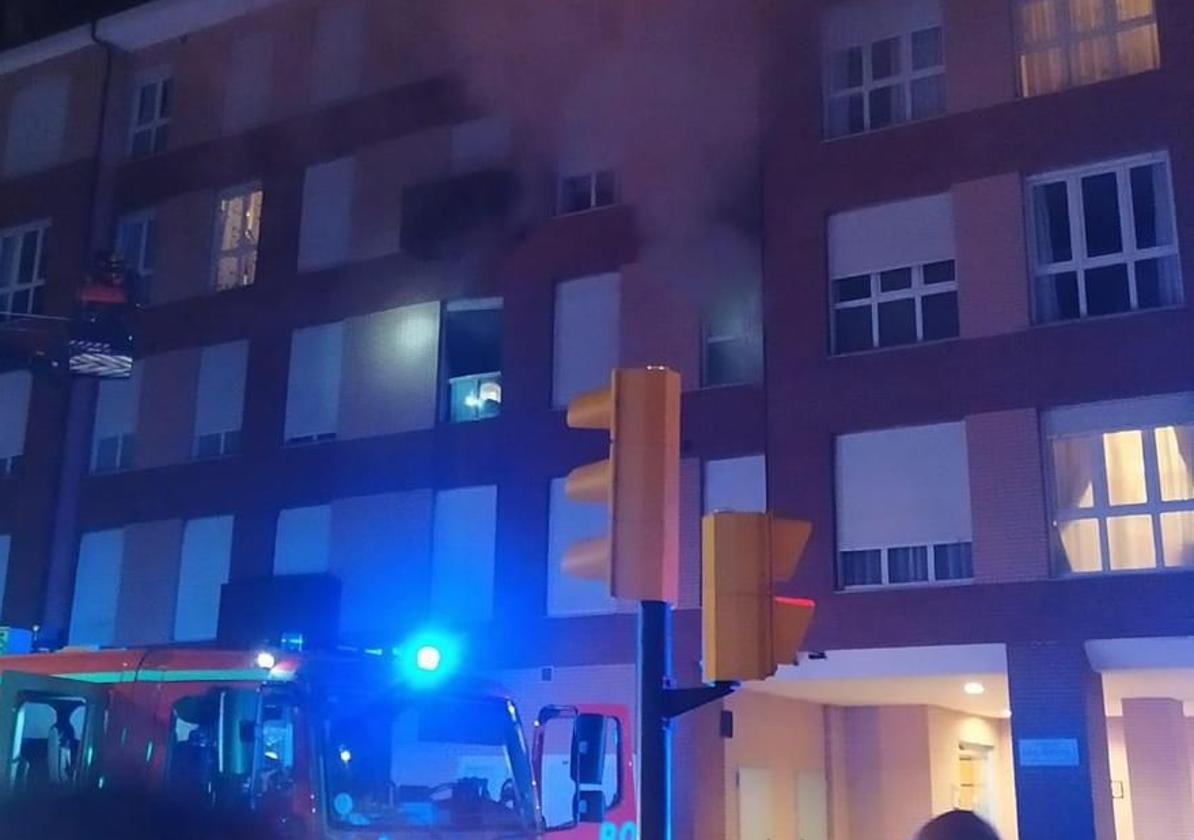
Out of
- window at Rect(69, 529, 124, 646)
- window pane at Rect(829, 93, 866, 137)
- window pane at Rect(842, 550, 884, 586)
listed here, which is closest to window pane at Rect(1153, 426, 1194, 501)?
window pane at Rect(842, 550, 884, 586)

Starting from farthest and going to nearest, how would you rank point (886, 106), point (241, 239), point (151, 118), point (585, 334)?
point (151, 118)
point (241, 239)
point (585, 334)
point (886, 106)

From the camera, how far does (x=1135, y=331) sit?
13891mm

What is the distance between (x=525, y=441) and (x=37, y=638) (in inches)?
362

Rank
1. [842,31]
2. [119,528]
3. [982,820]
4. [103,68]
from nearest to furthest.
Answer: [982,820] → [842,31] → [119,528] → [103,68]

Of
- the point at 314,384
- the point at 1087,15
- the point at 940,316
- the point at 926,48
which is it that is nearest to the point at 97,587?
the point at 314,384

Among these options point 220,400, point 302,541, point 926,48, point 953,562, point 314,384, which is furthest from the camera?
Answer: point 220,400

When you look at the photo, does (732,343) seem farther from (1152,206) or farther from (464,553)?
(1152,206)

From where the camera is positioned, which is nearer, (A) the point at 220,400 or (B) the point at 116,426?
(A) the point at 220,400

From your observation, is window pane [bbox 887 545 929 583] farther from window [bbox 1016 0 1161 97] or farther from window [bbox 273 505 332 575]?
window [bbox 273 505 332 575]

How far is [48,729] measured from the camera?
20.5 feet

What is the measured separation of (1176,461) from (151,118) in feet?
54.4

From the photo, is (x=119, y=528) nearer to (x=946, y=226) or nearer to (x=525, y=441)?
(x=525, y=441)

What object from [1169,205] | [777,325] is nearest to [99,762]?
[777,325]

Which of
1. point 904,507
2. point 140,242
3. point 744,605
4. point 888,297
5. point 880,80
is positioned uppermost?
point 140,242
